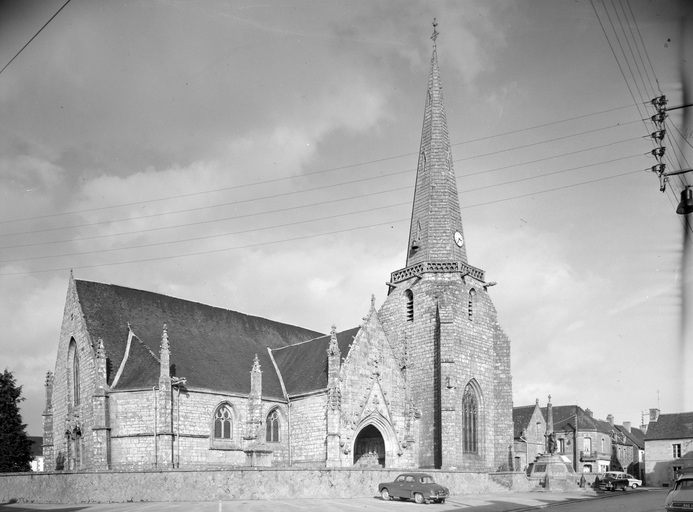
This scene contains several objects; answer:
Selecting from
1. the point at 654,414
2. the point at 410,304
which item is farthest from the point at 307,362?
the point at 654,414

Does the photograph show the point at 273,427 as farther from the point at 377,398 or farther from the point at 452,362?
the point at 452,362

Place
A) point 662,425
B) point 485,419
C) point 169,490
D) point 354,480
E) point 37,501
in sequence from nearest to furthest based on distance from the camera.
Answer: point 169,490 → point 37,501 → point 354,480 → point 485,419 → point 662,425

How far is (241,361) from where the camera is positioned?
33969mm

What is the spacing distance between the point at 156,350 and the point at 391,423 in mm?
12397

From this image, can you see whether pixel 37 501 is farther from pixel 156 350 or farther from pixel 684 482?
pixel 684 482

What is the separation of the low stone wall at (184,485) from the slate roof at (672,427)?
138 feet

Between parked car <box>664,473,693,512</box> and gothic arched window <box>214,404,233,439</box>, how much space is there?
20.1 m

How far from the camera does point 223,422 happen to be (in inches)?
1213

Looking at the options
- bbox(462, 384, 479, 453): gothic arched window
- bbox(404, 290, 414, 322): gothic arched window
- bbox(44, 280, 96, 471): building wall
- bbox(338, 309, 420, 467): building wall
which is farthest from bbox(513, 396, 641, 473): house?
bbox(44, 280, 96, 471): building wall

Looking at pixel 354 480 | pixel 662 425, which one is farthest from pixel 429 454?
pixel 662 425

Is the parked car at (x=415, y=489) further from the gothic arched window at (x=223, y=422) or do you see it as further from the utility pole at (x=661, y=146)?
the utility pole at (x=661, y=146)

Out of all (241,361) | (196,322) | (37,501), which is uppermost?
(196,322)

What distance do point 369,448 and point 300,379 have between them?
17.4 feet

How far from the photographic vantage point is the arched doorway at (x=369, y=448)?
33438 mm
